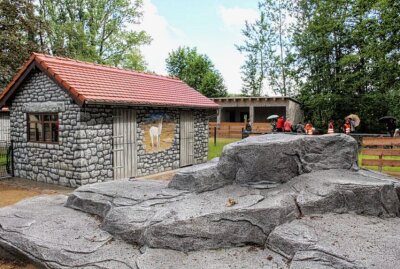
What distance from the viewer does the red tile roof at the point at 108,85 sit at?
1054cm

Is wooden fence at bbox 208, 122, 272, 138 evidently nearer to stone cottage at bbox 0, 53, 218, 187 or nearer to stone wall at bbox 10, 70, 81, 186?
stone cottage at bbox 0, 53, 218, 187

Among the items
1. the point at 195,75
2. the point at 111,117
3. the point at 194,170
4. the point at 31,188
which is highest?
the point at 195,75

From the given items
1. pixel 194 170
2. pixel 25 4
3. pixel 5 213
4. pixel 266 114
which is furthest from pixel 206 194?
pixel 266 114

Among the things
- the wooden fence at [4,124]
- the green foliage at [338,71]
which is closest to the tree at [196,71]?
the green foliage at [338,71]

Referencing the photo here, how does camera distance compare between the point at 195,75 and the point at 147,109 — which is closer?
the point at 147,109

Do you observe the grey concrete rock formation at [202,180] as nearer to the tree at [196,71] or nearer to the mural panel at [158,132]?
the mural panel at [158,132]

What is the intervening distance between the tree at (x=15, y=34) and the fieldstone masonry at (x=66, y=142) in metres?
7.86

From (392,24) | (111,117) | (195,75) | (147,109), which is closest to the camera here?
(111,117)

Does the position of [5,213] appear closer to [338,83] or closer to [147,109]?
[147,109]

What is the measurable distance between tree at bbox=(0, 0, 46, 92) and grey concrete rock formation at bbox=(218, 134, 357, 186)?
1681 cm

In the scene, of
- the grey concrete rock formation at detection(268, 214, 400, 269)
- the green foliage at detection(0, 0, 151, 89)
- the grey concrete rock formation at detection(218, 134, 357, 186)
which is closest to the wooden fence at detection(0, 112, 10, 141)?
the green foliage at detection(0, 0, 151, 89)

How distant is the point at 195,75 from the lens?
148 feet

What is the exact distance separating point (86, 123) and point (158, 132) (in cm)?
354

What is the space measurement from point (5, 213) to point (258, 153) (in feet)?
16.6
